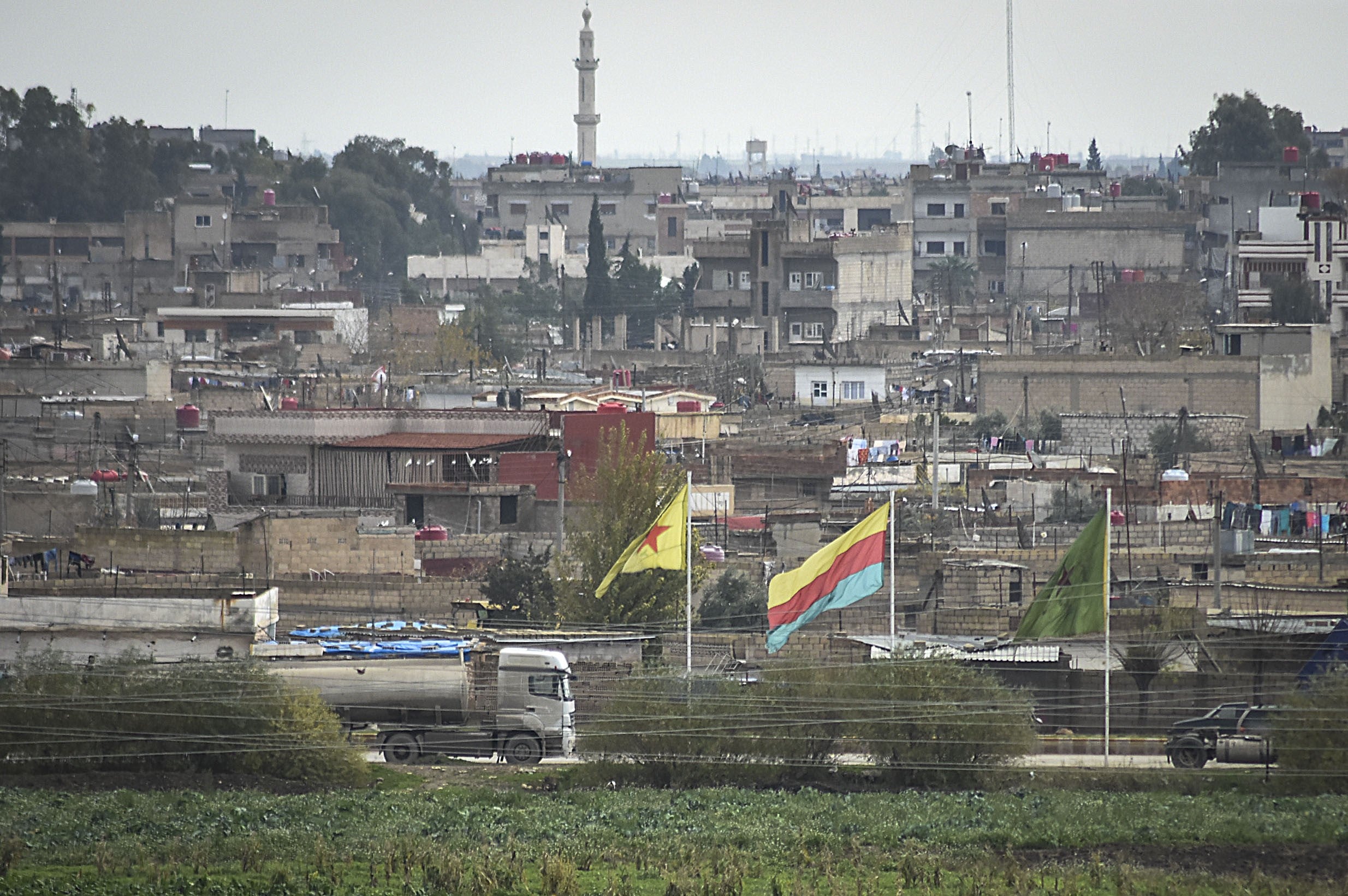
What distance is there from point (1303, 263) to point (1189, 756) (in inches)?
1522

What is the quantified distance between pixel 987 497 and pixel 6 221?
56.4 m

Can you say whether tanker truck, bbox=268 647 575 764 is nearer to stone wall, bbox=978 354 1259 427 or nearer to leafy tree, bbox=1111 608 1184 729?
leafy tree, bbox=1111 608 1184 729

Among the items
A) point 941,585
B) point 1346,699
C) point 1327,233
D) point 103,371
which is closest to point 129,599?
point 941,585

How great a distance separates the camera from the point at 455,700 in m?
19.9

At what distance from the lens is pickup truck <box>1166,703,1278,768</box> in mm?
19219

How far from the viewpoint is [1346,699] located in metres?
18.9

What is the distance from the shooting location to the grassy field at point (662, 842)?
16094mm

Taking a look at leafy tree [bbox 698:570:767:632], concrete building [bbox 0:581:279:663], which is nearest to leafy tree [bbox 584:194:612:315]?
leafy tree [bbox 698:570:767:632]

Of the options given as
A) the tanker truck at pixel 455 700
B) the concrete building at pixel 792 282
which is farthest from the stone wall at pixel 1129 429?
the tanker truck at pixel 455 700

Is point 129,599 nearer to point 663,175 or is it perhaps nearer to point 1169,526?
point 1169,526

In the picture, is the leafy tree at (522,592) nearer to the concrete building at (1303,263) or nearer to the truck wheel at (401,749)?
the truck wheel at (401,749)

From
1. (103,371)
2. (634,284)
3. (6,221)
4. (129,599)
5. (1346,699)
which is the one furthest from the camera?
(6,221)

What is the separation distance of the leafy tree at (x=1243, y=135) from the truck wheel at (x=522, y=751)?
6641 cm

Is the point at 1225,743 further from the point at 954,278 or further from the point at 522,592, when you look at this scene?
the point at 954,278
